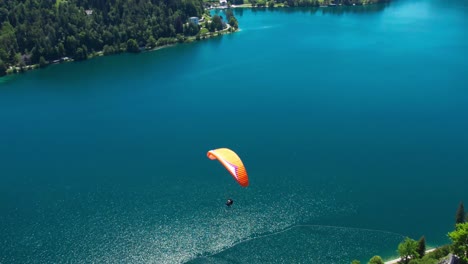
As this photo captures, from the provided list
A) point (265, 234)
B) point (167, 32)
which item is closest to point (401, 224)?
point (265, 234)

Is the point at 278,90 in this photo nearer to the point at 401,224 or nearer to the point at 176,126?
the point at 176,126

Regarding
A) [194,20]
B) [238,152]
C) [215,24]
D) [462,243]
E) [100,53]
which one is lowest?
[238,152]

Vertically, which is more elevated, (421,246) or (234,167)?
(234,167)

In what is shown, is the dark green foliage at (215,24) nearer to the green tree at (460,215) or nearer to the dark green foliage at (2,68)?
the dark green foliage at (2,68)

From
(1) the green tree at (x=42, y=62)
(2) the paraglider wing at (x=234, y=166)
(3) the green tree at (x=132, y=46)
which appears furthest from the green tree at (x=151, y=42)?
(2) the paraglider wing at (x=234, y=166)

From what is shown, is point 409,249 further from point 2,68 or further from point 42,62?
point 2,68

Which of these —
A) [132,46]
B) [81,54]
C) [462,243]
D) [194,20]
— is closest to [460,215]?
[462,243]

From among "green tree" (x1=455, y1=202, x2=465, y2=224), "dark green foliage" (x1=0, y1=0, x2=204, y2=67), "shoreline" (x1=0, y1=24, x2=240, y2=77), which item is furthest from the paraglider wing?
"dark green foliage" (x1=0, y1=0, x2=204, y2=67)
